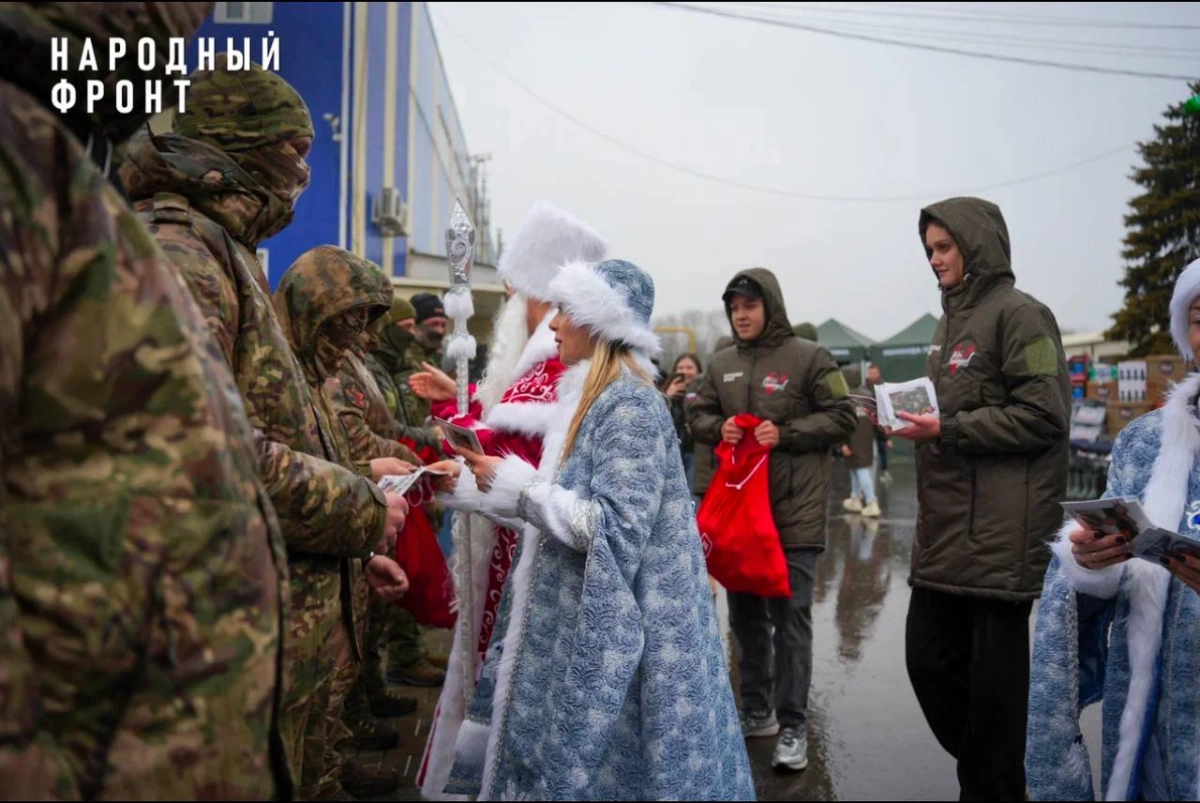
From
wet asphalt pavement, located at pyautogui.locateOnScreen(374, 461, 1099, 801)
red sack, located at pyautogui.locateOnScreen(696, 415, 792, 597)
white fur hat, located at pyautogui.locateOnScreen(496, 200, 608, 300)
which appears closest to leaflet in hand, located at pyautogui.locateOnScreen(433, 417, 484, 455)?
white fur hat, located at pyautogui.locateOnScreen(496, 200, 608, 300)

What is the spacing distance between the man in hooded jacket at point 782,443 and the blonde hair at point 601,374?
166cm

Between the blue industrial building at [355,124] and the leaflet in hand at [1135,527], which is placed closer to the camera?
the leaflet in hand at [1135,527]

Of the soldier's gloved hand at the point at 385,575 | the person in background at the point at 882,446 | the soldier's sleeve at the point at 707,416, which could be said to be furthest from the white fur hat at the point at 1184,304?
the person in background at the point at 882,446

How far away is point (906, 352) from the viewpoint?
1795cm

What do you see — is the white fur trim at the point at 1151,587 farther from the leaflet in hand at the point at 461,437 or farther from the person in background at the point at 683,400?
the person in background at the point at 683,400

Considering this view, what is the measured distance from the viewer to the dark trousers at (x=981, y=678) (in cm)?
304

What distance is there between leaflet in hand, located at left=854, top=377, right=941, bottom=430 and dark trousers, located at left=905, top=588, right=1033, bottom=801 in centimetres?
68

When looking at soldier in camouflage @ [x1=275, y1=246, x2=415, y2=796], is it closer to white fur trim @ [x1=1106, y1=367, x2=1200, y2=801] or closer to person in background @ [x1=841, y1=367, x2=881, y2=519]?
white fur trim @ [x1=1106, y1=367, x2=1200, y2=801]

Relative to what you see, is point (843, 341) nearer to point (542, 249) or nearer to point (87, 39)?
point (542, 249)

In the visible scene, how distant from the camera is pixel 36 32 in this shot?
3.07 feet

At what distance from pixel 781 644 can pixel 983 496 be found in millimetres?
1398

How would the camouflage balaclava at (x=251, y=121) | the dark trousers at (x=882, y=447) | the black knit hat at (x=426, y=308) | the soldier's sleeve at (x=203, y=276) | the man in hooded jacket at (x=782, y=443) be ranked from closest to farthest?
the soldier's sleeve at (x=203, y=276), the camouflage balaclava at (x=251, y=121), the man in hooded jacket at (x=782, y=443), the black knit hat at (x=426, y=308), the dark trousers at (x=882, y=447)

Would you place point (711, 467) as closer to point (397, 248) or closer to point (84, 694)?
point (84, 694)

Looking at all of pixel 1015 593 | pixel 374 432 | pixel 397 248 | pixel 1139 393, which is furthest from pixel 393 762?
pixel 397 248
